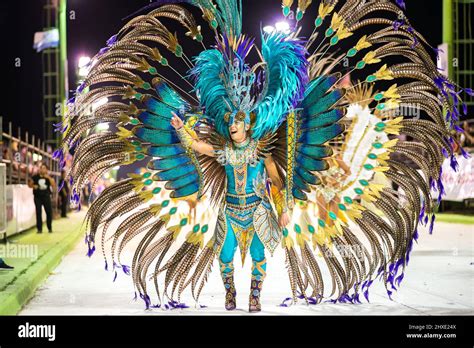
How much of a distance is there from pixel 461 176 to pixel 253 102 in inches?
687

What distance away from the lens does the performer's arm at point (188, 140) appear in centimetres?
709

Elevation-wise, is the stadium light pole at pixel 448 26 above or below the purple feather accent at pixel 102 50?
above

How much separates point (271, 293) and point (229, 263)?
Answer: 165 centimetres

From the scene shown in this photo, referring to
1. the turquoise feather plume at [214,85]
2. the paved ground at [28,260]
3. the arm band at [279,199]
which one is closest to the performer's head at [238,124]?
the turquoise feather plume at [214,85]

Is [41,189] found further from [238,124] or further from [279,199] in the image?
[238,124]

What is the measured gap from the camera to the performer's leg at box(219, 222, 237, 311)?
23.7ft

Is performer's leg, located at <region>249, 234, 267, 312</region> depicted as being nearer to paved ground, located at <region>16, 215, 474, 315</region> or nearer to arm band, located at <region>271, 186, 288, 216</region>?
paved ground, located at <region>16, 215, 474, 315</region>

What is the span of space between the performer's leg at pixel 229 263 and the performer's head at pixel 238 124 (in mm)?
836

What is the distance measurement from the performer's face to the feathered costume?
0.05m

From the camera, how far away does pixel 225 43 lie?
7.19 m

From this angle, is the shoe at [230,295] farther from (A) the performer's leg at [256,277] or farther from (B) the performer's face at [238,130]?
(B) the performer's face at [238,130]
